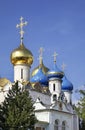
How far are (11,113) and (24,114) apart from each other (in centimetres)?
85

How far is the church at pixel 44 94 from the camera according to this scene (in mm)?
35625

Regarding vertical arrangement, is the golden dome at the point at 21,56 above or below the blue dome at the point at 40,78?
above

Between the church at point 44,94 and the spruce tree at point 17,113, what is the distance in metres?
7.56

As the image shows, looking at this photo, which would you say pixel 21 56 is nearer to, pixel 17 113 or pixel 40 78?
pixel 40 78

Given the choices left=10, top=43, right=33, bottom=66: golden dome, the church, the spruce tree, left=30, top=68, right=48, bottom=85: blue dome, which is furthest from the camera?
left=30, top=68, right=48, bottom=85: blue dome

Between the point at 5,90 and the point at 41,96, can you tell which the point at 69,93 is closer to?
the point at 41,96

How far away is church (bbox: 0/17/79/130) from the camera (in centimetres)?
3562

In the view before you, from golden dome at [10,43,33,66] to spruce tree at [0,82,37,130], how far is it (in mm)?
11191

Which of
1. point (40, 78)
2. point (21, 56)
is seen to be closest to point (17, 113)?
point (21, 56)

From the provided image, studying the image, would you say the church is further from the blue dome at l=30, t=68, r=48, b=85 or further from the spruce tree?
the spruce tree

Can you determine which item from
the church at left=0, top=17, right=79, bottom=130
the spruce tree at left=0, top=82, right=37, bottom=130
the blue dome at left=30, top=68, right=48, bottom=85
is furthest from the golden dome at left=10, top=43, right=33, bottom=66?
the spruce tree at left=0, top=82, right=37, bottom=130

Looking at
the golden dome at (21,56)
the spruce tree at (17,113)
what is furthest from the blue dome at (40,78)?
the spruce tree at (17,113)

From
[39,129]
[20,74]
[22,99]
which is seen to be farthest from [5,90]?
[22,99]

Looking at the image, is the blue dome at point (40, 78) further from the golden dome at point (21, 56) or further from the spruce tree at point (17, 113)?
the spruce tree at point (17, 113)
